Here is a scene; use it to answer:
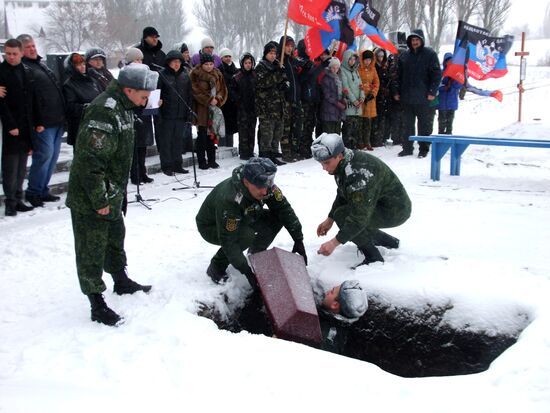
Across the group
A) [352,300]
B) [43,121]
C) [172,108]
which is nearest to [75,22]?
[172,108]

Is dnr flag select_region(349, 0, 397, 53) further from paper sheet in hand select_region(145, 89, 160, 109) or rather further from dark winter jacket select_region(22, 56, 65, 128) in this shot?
dark winter jacket select_region(22, 56, 65, 128)

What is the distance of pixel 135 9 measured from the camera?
49.7 metres

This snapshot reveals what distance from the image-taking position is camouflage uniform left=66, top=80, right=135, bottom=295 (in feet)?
11.5

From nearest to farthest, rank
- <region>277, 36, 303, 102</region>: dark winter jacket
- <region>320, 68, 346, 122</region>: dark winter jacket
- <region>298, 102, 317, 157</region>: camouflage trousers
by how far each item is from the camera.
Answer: <region>277, 36, 303, 102</region>: dark winter jacket → <region>320, 68, 346, 122</region>: dark winter jacket → <region>298, 102, 317, 157</region>: camouflage trousers

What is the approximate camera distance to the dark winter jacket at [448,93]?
32.8ft

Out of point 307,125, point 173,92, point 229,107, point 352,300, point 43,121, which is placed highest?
point 173,92

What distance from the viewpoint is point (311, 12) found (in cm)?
902

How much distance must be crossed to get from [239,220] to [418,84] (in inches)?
242

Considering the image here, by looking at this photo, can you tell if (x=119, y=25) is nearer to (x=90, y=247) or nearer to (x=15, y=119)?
(x=15, y=119)

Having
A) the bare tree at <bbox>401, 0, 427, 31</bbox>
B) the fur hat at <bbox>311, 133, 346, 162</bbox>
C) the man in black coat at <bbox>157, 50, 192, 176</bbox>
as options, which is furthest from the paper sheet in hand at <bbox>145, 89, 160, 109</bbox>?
the bare tree at <bbox>401, 0, 427, 31</bbox>

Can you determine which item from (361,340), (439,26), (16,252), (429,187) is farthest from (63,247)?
(439,26)

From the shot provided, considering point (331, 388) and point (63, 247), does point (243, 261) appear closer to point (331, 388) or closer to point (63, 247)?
point (331, 388)

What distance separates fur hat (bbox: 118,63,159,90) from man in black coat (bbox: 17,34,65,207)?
3199 millimetres

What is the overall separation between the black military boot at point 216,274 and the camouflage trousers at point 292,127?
4.91m
